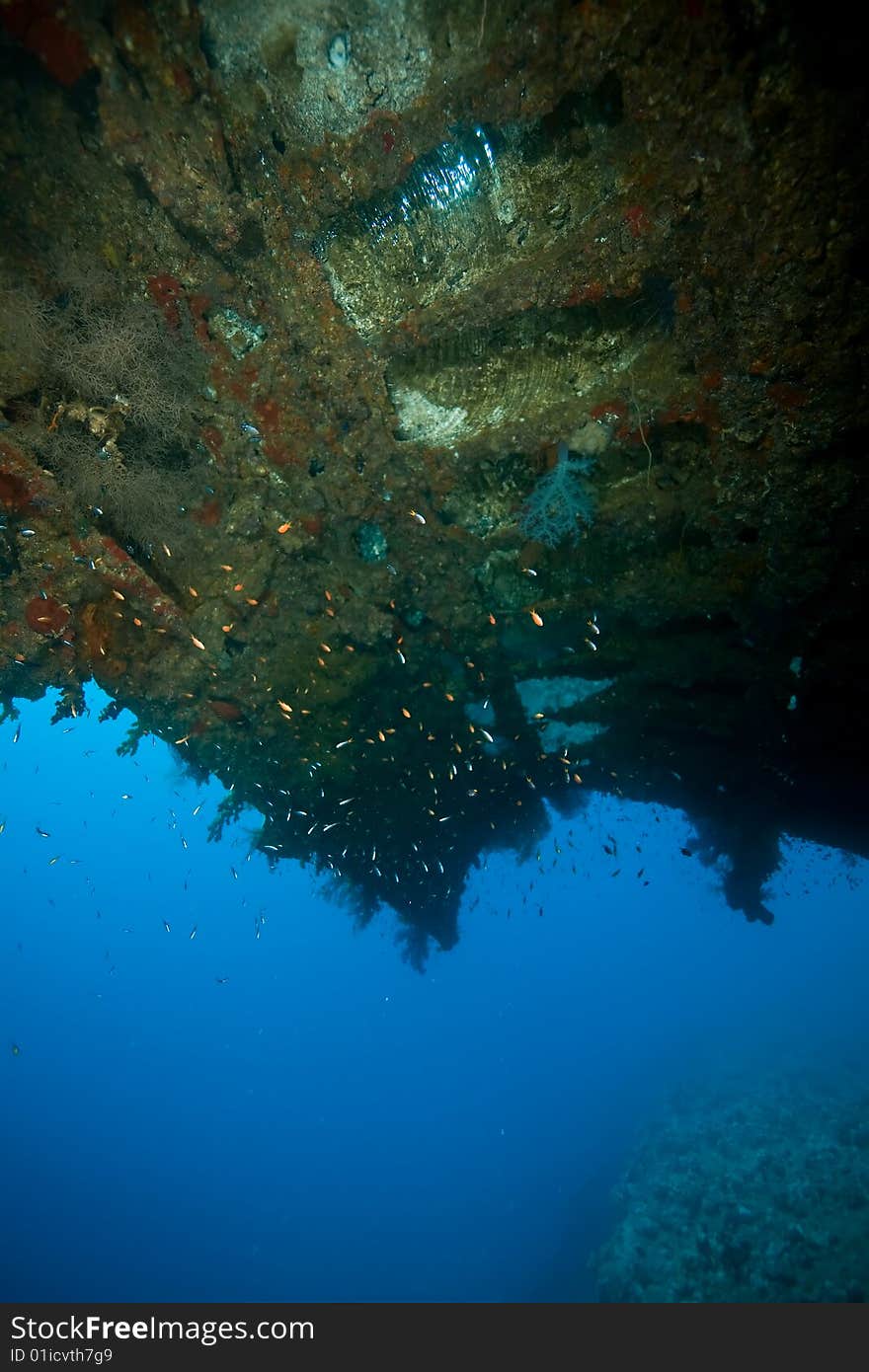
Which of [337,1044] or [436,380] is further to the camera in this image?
[337,1044]

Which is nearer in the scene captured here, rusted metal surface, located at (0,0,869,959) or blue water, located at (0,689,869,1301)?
rusted metal surface, located at (0,0,869,959)

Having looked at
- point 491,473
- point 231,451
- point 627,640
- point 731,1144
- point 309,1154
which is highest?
point 231,451

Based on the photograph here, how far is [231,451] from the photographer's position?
5898 millimetres

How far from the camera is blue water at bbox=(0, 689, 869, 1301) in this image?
34.1 m

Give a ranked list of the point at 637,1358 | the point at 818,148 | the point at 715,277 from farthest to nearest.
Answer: the point at 637,1358 < the point at 715,277 < the point at 818,148

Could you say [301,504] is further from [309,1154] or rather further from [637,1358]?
[309,1154]

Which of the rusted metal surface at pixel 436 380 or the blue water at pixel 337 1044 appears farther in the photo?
the blue water at pixel 337 1044

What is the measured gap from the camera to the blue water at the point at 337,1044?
34.1 metres

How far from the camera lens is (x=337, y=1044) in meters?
83.9

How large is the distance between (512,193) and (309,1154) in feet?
226

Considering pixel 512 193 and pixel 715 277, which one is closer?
pixel 715 277

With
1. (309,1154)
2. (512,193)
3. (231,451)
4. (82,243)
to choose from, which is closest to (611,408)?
(512,193)

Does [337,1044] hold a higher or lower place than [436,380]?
lower

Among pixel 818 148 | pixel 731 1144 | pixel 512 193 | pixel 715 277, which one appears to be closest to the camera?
pixel 818 148
